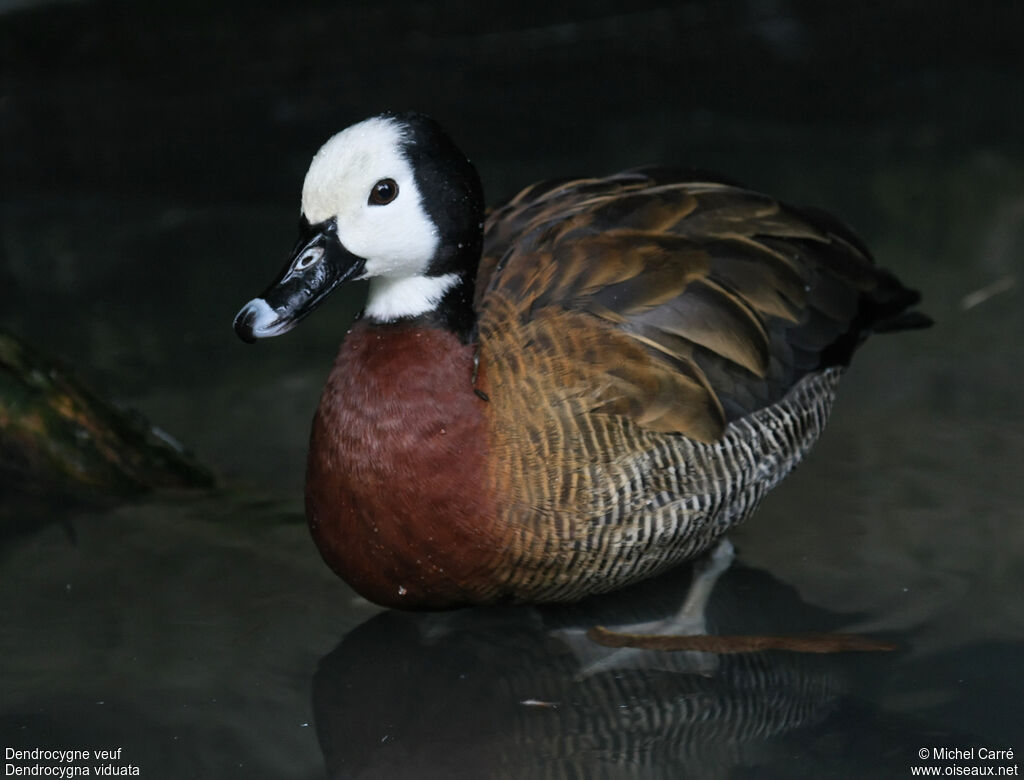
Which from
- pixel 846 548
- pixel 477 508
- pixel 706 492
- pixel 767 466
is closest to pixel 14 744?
pixel 477 508

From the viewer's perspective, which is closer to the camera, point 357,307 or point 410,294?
point 410,294

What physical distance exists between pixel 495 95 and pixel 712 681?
3.77 metres

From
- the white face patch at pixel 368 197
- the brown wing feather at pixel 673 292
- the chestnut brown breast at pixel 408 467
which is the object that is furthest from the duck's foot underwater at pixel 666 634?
the white face patch at pixel 368 197

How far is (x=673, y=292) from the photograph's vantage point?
3266 mm

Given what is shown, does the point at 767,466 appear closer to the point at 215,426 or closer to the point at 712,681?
the point at 712,681

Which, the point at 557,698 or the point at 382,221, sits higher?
the point at 382,221

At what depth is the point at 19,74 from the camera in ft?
20.5

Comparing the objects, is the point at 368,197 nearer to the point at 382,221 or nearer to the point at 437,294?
the point at 382,221

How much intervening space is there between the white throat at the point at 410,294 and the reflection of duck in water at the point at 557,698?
0.85 m

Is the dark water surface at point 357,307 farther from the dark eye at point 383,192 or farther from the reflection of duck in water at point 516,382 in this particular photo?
the dark eye at point 383,192

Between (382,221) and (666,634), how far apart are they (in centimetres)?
123

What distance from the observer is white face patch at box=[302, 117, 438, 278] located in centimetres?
291

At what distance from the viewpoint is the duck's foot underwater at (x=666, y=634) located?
3312 mm

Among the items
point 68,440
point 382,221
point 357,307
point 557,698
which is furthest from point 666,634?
point 357,307
